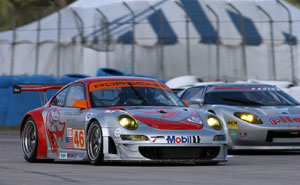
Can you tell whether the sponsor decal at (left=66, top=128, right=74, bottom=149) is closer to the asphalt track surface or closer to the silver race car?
the asphalt track surface

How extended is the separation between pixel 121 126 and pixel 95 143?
48 centimetres

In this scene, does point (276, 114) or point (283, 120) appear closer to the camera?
point (283, 120)

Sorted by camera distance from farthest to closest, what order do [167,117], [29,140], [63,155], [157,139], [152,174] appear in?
[29,140] < [63,155] < [167,117] < [157,139] < [152,174]

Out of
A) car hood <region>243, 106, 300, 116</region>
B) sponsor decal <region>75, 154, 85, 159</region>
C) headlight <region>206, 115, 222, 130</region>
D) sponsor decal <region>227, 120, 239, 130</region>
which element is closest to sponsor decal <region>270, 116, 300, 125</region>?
car hood <region>243, 106, 300, 116</region>

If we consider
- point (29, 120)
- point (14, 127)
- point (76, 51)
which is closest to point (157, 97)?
point (29, 120)

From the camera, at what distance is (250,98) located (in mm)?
12844

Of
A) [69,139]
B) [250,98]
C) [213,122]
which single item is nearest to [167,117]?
[213,122]

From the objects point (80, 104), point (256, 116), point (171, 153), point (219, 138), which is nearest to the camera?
point (171, 153)

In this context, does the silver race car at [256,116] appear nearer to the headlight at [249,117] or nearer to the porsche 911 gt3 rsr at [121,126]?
the headlight at [249,117]

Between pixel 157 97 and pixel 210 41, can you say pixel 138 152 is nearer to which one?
pixel 157 97

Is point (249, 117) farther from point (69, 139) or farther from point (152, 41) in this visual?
point (152, 41)

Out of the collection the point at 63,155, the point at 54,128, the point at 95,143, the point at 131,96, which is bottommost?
the point at 63,155

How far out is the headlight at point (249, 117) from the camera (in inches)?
466

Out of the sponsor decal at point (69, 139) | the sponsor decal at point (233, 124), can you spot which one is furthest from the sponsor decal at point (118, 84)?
the sponsor decal at point (233, 124)
